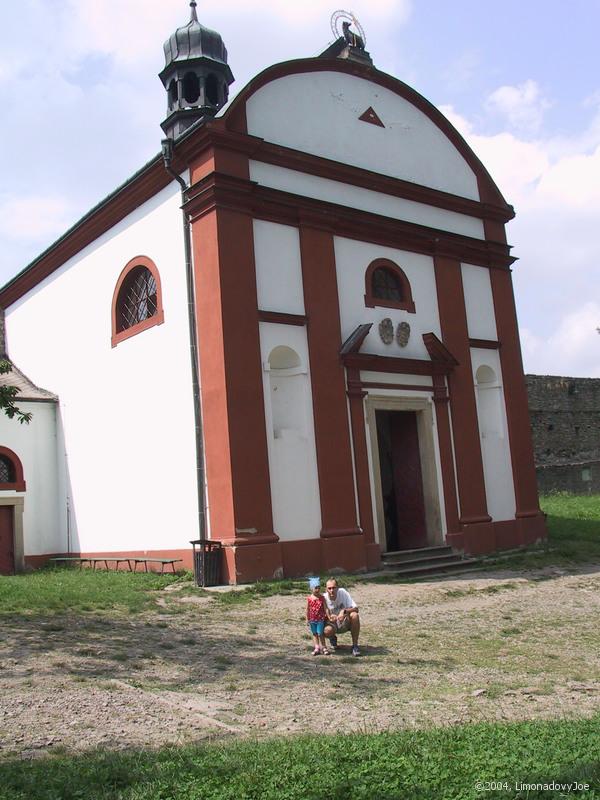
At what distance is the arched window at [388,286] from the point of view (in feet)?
55.5

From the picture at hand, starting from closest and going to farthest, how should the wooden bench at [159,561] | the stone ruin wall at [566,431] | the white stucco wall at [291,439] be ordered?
1. the white stucco wall at [291,439]
2. the wooden bench at [159,561]
3. the stone ruin wall at [566,431]

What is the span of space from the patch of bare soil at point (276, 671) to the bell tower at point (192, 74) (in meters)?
11.5

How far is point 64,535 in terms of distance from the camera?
62.6 feet

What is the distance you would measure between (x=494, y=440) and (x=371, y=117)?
7689 mm

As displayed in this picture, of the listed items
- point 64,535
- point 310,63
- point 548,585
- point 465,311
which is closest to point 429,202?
point 465,311

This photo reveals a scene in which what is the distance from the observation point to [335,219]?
16.3 meters

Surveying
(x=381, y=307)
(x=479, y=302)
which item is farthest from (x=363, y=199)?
(x=479, y=302)

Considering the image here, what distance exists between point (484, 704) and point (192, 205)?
10925 millimetres

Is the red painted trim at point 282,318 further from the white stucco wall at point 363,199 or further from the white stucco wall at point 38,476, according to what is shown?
the white stucco wall at point 38,476

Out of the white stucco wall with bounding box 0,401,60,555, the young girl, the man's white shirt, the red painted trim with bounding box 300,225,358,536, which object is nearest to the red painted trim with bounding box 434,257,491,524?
the red painted trim with bounding box 300,225,358,536

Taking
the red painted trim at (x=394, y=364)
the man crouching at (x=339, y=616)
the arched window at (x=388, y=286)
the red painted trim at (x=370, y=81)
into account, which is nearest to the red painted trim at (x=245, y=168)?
the red painted trim at (x=370, y=81)

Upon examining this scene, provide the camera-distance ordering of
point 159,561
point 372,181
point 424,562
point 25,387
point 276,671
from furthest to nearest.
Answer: point 25,387
point 372,181
point 424,562
point 159,561
point 276,671

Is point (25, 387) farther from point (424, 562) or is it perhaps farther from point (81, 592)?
point (424, 562)

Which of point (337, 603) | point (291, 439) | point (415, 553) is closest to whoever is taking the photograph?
point (337, 603)
